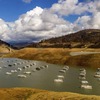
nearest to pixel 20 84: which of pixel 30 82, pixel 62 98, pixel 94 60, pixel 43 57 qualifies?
pixel 30 82

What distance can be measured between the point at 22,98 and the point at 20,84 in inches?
931

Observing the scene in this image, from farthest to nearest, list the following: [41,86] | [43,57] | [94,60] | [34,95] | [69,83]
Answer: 1. [43,57]
2. [94,60]
3. [69,83]
4. [41,86]
5. [34,95]

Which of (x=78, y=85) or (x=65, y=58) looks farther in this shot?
(x=65, y=58)

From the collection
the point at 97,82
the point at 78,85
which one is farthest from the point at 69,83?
the point at 97,82

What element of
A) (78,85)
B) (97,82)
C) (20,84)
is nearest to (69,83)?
(78,85)

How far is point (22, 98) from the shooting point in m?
58.6

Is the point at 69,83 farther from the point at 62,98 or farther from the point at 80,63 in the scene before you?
the point at 80,63

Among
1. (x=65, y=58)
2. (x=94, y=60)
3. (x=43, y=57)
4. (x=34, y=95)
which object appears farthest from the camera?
(x=43, y=57)

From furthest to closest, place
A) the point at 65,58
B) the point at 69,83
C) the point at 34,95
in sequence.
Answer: the point at 65,58 → the point at 69,83 → the point at 34,95

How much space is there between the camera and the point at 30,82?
86.6m

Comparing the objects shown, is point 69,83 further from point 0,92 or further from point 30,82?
point 0,92

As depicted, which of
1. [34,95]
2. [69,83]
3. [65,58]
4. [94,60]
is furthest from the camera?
[65,58]

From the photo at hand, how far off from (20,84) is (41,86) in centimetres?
754

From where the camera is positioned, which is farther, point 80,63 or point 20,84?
point 80,63
